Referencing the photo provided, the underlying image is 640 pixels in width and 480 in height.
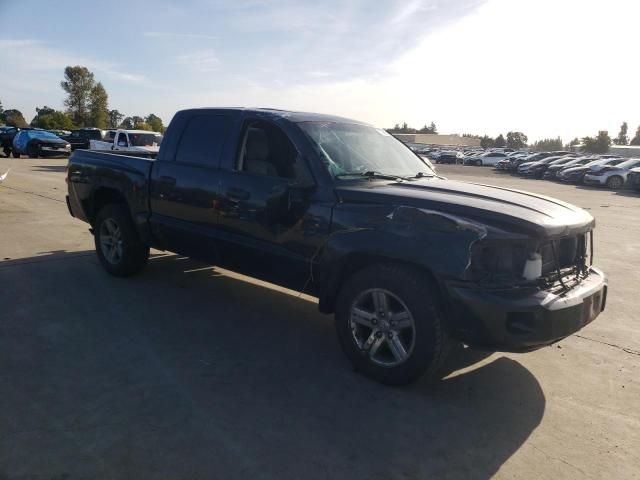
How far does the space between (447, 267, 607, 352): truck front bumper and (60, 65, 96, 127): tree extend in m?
76.2

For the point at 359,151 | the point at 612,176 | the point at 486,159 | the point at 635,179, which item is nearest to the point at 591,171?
the point at 612,176

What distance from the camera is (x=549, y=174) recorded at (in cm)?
3228

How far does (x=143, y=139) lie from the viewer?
19.6 metres

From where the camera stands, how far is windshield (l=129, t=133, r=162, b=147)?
19297mm

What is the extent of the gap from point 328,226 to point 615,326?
10.4 feet

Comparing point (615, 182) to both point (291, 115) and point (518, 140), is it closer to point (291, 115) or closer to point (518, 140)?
point (291, 115)

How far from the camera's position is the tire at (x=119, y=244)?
5.81 meters

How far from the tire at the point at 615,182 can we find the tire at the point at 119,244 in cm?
2537

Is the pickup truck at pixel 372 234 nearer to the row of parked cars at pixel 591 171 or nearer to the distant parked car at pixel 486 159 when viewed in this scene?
the row of parked cars at pixel 591 171

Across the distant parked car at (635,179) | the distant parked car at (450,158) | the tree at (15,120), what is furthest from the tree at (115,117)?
the distant parked car at (635,179)

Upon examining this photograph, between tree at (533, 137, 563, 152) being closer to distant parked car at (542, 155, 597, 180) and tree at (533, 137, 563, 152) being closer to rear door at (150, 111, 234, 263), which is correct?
distant parked car at (542, 155, 597, 180)

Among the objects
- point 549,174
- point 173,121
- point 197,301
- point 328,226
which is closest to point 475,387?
point 328,226

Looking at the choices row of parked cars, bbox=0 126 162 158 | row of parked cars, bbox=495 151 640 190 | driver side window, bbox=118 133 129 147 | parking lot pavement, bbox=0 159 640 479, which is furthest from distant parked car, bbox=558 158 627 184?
parking lot pavement, bbox=0 159 640 479

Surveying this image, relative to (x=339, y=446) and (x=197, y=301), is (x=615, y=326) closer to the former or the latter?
(x=339, y=446)
